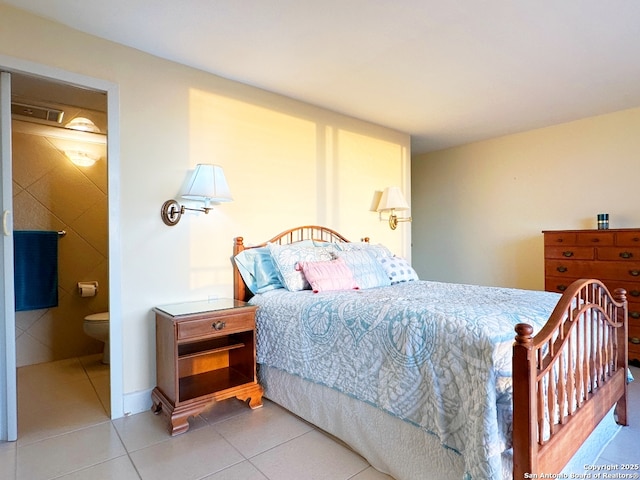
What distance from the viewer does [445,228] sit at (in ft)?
16.3

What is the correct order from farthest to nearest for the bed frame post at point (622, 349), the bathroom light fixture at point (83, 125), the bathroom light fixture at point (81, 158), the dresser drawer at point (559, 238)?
the bathroom light fixture at point (81, 158)
the dresser drawer at point (559, 238)
the bathroom light fixture at point (83, 125)
the bed frame post at point (622, 349)

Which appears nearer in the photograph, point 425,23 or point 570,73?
point 425,23

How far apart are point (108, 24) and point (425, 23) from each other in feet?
6.07

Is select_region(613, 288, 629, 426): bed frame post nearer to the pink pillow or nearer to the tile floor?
the tile floor

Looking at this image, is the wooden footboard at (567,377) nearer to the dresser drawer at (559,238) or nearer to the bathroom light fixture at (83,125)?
the dresser drawer at (559,238)

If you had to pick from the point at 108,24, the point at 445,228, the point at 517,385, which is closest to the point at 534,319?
the point at 517,385

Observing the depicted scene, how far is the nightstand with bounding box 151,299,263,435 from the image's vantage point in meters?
2.04

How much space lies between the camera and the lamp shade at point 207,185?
2389mm

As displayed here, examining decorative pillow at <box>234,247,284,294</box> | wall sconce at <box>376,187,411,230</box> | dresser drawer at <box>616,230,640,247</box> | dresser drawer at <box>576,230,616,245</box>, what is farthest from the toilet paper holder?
dresser drawer at <box>616,230,640,247</box>

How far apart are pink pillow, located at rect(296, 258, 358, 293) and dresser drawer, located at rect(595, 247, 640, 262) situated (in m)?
2.35

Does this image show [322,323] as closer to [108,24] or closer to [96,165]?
[108,24]

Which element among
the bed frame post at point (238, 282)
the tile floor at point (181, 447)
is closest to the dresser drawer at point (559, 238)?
the tile floor at point (181, 447)

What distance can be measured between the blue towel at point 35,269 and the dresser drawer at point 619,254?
198 inches

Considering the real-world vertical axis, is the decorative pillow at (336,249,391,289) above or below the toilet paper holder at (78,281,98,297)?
above
